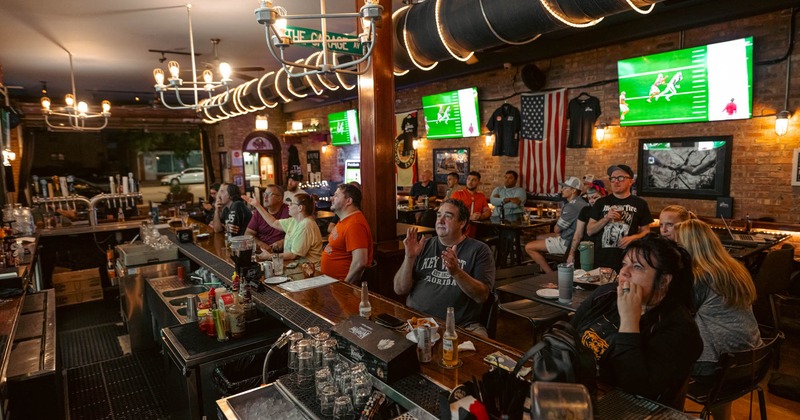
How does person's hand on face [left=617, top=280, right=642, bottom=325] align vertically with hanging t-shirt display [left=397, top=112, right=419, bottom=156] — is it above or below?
below

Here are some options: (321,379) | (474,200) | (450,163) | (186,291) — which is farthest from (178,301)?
(450,163)

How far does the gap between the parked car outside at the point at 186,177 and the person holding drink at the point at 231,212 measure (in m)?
17.1

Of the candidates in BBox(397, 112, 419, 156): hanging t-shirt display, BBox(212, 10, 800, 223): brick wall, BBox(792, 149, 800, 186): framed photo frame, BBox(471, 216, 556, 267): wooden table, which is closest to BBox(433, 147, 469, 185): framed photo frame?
BBox(212, 10, 800, 223): brick wall

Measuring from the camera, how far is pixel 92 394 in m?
3.88

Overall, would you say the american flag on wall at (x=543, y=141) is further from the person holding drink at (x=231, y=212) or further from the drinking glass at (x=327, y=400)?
the drinking glass at (x=327, y=400)

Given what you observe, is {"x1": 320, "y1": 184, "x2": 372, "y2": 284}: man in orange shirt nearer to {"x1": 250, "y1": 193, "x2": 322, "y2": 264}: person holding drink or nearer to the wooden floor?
{"x1": 250, "y1": 193, "x2": 322, "y2": 264}: person holding drink

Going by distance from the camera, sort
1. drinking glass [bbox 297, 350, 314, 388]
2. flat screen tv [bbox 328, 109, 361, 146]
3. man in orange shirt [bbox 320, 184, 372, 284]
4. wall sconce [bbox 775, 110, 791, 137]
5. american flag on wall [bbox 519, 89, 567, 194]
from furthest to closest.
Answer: flat screen tv [bbox 328, 109, 361, 146], american flag on wall [bbox 519, 89, 567, 194], wall sconce [bbox 775, 110, 791, 137], man in orange shirt [bbox 320, 184, 372, 284], drinking glass [bbox 297, 350, 314, 388]

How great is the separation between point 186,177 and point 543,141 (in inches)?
773

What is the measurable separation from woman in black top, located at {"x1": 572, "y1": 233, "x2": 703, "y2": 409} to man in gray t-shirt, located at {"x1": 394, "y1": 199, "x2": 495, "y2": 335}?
95 centimetres

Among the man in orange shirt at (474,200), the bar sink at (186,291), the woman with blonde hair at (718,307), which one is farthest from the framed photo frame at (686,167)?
the bar sink at (186,291)

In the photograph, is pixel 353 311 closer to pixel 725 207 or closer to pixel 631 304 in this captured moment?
pixel 631 304

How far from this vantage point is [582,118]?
24.0 feet

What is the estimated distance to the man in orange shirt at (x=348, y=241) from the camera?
365cm

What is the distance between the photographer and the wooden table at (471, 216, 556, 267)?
23.0 feet
